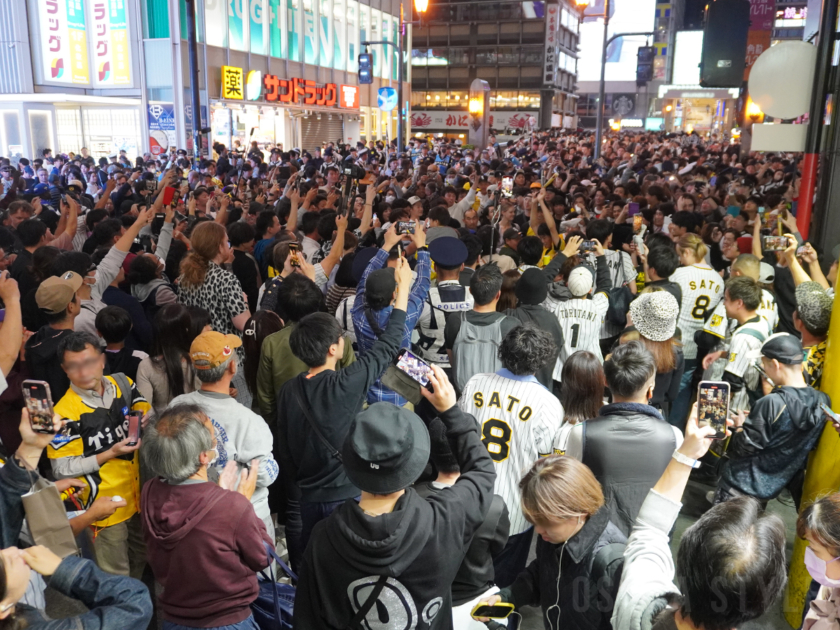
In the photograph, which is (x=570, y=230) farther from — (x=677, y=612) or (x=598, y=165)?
(x=598, y=165)

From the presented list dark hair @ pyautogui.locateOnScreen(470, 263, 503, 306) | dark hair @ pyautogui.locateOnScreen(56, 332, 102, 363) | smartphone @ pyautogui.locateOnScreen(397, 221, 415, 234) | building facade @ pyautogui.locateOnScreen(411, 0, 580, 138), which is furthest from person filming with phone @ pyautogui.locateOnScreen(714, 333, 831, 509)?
building facade @ pyautogui.locateOnScreen(411, 0, 580, 138)

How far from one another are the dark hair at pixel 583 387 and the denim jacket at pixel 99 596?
2318 mm

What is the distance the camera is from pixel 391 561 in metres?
2.00

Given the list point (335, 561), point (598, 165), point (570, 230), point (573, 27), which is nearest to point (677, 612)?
point (335, 561)

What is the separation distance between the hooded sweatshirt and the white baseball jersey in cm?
307

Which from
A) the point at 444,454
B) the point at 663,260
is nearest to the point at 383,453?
the point at 444,454

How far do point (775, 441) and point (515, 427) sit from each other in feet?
4.85

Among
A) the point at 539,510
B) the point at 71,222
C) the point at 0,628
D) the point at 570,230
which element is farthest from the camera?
the point at 570,230

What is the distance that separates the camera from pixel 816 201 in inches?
303

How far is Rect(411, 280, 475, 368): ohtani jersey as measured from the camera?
484 centimetres

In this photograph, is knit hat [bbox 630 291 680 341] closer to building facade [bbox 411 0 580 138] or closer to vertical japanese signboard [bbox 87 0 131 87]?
vertical japanese signboard [bbox 87 0 131 87]

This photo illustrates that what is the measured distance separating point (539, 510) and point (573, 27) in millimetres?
85056

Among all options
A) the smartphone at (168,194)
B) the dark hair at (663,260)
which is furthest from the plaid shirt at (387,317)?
the smartphone at (168,194)

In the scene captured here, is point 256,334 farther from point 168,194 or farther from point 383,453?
point 168,194
